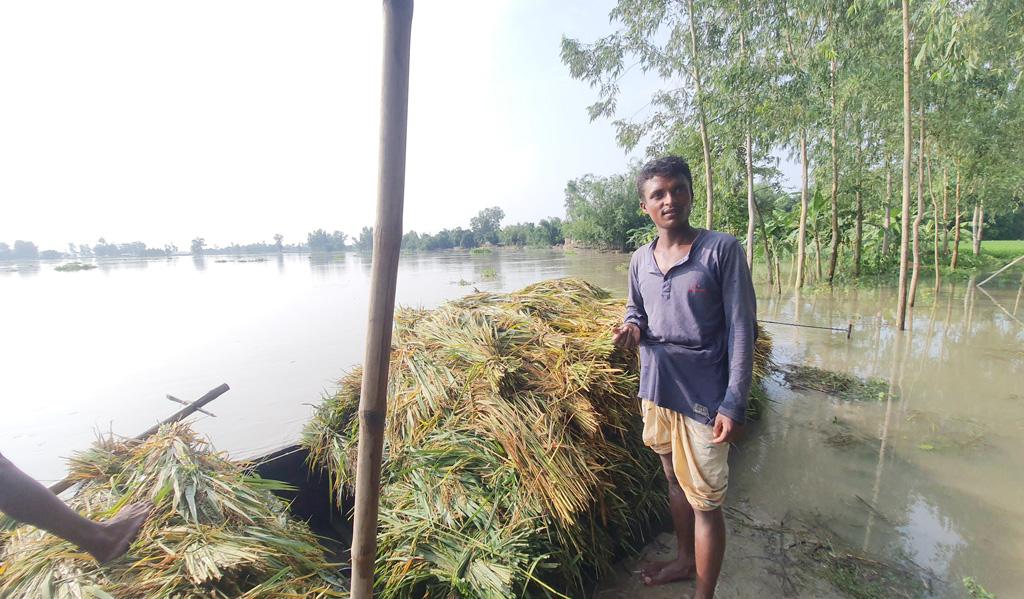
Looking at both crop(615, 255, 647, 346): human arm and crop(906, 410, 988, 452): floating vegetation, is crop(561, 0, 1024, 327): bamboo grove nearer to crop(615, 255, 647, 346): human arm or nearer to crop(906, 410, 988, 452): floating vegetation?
crop(906, 410, 988, 452): floating vegetation

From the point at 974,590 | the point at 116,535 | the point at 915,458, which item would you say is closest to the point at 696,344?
the point at 974,590

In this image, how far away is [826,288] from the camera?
1071 centimetres

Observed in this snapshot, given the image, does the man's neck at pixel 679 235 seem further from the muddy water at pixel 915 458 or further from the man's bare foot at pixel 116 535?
the man's bare foot at pixel 116 535

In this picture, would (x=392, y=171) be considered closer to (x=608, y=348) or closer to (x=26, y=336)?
(x=608, y=348)

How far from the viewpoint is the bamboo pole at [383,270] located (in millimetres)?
778

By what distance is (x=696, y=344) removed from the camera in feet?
4.98

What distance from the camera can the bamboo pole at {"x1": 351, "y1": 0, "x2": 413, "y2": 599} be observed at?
78 cm

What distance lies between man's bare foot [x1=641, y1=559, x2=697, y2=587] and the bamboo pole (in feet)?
4.53

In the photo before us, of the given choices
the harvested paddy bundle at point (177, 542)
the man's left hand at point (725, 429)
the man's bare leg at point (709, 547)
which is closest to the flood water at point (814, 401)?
the man's bare leg at point (709, 547)

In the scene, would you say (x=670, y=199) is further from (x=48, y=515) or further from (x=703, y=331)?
(x=48, y=515)

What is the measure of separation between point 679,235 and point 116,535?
7.30 ft

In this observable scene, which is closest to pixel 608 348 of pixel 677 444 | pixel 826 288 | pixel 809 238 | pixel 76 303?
pixel 677 444

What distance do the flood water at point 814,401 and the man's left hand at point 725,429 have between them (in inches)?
51.5

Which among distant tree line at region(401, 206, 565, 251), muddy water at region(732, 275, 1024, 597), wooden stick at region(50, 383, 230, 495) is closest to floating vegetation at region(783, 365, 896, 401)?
muddy water at region(732, 275, 1024, 597)
